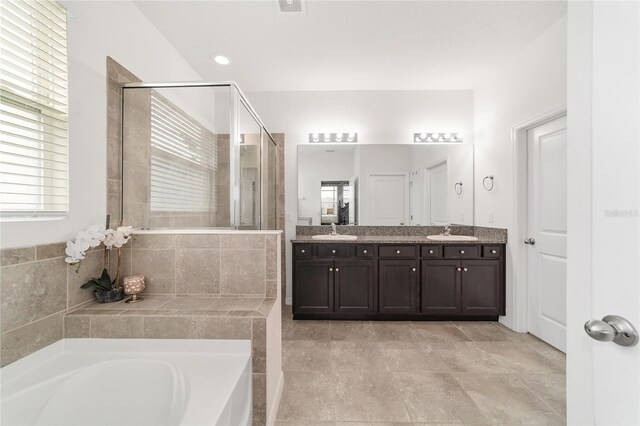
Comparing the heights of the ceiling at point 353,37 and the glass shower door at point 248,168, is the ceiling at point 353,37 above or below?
above

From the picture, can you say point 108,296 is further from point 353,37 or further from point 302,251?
point 353,37

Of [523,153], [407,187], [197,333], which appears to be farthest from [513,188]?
[197,333]

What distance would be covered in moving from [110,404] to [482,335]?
9.28 ft

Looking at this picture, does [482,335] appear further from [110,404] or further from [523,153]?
[110,404]

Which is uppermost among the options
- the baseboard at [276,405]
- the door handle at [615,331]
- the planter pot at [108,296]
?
the door handle at [615,331]

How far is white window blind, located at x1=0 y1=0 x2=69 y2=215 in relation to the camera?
1.11m

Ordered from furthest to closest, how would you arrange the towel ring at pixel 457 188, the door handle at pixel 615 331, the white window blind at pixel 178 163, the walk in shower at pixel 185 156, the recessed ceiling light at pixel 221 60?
the towel ring at pixel 457 188 < the recessed ceiling light at pixel 221 60 < the white window blind at pixel 178 163 < the walk in shower at pixel 185 156 < the door handle at pixel 615 331

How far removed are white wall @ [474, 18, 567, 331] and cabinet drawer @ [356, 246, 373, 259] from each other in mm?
1410

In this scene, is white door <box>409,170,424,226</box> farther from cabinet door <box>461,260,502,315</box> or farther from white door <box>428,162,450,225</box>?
cabinet door <box>461,260,502,315</box>

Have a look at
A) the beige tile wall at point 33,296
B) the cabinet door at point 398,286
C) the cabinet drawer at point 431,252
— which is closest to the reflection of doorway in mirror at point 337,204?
the cabinet door at point 398,286

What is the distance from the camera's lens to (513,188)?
2.58 m

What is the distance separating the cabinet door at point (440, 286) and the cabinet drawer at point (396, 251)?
0.56ft

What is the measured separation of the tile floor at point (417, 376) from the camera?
1525 mm

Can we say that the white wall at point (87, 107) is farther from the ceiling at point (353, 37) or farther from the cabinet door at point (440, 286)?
the cabinet door at point (440, 286)
